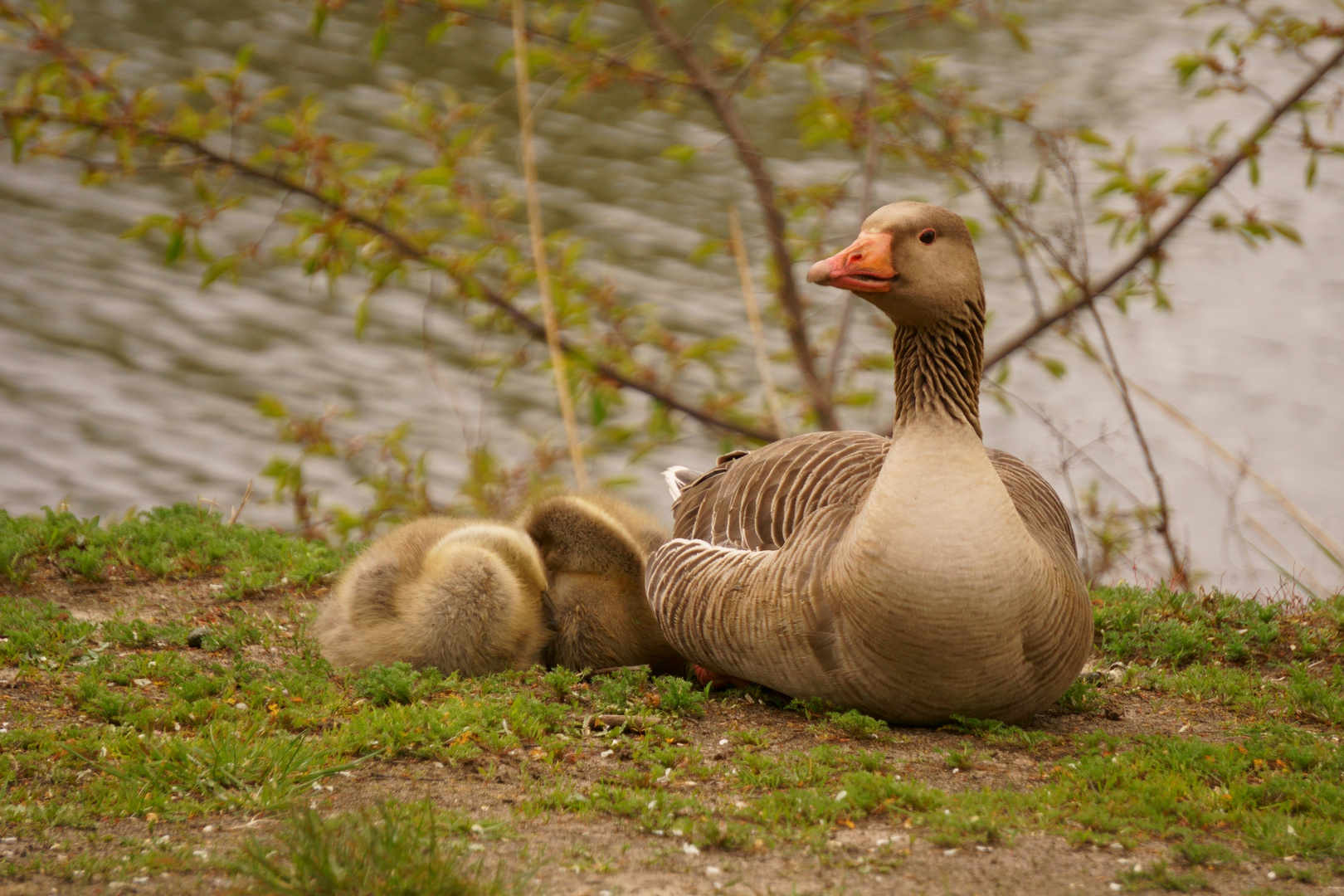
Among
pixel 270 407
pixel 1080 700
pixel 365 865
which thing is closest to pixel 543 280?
pixel 270 407

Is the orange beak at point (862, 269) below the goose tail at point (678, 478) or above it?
above

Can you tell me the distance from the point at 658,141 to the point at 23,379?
327 inches

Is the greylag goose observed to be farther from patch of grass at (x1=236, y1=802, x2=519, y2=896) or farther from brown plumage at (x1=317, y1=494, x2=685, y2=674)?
patch of grass at (x1=236, y1=802, x2=519, y2=896)

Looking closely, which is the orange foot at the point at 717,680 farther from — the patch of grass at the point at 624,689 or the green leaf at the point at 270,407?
the green leaf at the point at 270,407

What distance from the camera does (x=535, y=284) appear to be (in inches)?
294

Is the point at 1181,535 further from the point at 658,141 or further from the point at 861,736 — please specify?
the point at 658,141

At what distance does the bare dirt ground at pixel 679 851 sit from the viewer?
3207 millimetres

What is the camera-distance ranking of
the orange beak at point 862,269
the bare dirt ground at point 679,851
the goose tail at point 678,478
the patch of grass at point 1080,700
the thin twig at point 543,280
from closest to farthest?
the bare dirt ground at point 679,851 → the orange beak at point 862,269 → the patch of grass at point 1080,700 → the goose tail at point 678,478 → the thin twig at point 543,280

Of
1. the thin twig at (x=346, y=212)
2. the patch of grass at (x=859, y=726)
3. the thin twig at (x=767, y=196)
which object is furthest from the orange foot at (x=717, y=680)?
the thin twig at (x=767, y=196)

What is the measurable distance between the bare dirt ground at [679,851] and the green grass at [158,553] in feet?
5.83

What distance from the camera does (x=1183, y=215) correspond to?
7.04 m

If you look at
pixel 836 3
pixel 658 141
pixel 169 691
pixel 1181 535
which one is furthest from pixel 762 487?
pixel 658 141

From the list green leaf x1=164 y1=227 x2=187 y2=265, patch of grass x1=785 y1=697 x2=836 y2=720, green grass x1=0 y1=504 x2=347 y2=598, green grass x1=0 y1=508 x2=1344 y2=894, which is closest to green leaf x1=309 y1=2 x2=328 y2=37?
green leaf x1=164 y1=227 x2=187 y2=265

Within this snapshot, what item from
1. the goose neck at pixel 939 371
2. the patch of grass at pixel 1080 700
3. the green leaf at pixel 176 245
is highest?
the goose neck at pixel 939 371
